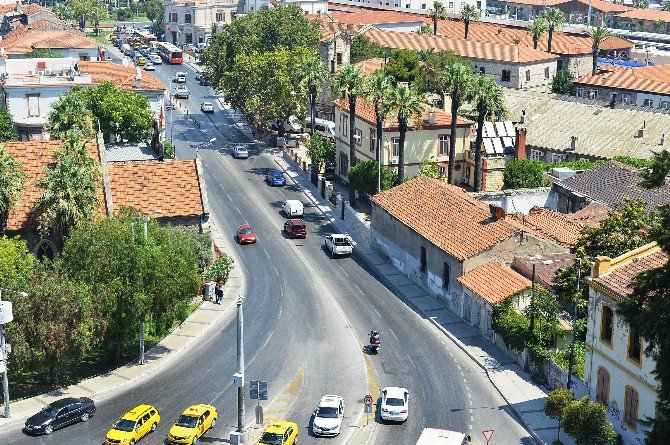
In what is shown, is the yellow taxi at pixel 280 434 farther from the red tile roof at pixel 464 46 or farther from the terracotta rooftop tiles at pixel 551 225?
the red tile roof at pixel 464 46

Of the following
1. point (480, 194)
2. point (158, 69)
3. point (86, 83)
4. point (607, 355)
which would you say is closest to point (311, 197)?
point (480, 194)

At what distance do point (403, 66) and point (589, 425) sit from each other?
91.0 metres

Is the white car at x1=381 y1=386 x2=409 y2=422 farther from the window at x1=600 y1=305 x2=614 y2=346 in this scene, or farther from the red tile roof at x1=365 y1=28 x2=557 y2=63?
the red tile roof at x1=365 y1=28 x2=557 y2=63

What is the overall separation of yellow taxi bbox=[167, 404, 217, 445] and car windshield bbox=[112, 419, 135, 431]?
2175mm

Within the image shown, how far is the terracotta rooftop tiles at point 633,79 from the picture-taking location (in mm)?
158500

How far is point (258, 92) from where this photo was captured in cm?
13562

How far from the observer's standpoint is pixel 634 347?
199 feet

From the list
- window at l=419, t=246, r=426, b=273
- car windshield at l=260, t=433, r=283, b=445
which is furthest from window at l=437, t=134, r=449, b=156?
car windshield at l=260, t=433, r=283, b=445

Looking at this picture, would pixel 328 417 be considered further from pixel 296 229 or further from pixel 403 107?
pixel 403 107

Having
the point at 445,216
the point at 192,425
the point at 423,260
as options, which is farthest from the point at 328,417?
the point at 445,216

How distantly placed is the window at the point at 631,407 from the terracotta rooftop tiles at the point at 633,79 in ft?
341

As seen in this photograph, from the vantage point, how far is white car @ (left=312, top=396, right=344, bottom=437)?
204ft

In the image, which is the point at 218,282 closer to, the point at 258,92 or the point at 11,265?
the point at 11,265

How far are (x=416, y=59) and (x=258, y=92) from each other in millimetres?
24171
